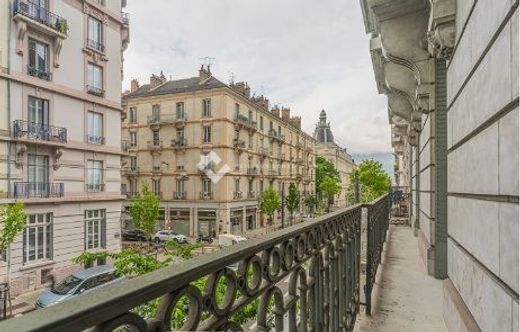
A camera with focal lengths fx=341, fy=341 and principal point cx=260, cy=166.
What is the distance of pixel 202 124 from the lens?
34.0 metres

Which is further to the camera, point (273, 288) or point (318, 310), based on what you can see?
point (318, 310)

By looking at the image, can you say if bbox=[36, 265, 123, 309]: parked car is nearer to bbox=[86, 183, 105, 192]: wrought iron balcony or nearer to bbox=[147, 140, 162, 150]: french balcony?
bbox=[86, 183, 105, 192]: wrought iron balcony

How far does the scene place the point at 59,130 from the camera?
54.9 feet

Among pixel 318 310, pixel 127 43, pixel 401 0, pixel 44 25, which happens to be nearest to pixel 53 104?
pixel 44 25

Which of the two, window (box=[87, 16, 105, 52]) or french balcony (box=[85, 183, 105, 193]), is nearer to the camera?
french balcony (box=[85, 183, 105, 193])

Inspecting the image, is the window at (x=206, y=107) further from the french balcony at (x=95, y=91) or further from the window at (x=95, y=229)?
the window at (x=95, y=229)

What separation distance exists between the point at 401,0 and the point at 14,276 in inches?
692

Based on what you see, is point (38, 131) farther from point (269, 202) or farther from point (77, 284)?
point (269, 202)

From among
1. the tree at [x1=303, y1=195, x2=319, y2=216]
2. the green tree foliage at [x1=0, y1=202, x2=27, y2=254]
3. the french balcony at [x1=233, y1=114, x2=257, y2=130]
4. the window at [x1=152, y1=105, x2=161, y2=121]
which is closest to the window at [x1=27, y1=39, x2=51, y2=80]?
the green tree foliage at [x1=0, y1=202, x2=27, y2=254]

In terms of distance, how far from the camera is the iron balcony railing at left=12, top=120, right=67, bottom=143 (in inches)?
591

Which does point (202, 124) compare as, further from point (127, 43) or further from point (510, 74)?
point (510, 74)

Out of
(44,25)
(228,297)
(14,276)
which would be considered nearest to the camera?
(228,297)

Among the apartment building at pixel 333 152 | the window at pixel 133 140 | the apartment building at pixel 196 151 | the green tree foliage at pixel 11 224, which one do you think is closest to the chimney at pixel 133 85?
the apartment building at pixel 196 151

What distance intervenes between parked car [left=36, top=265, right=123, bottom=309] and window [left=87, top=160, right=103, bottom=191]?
19.4 feet
